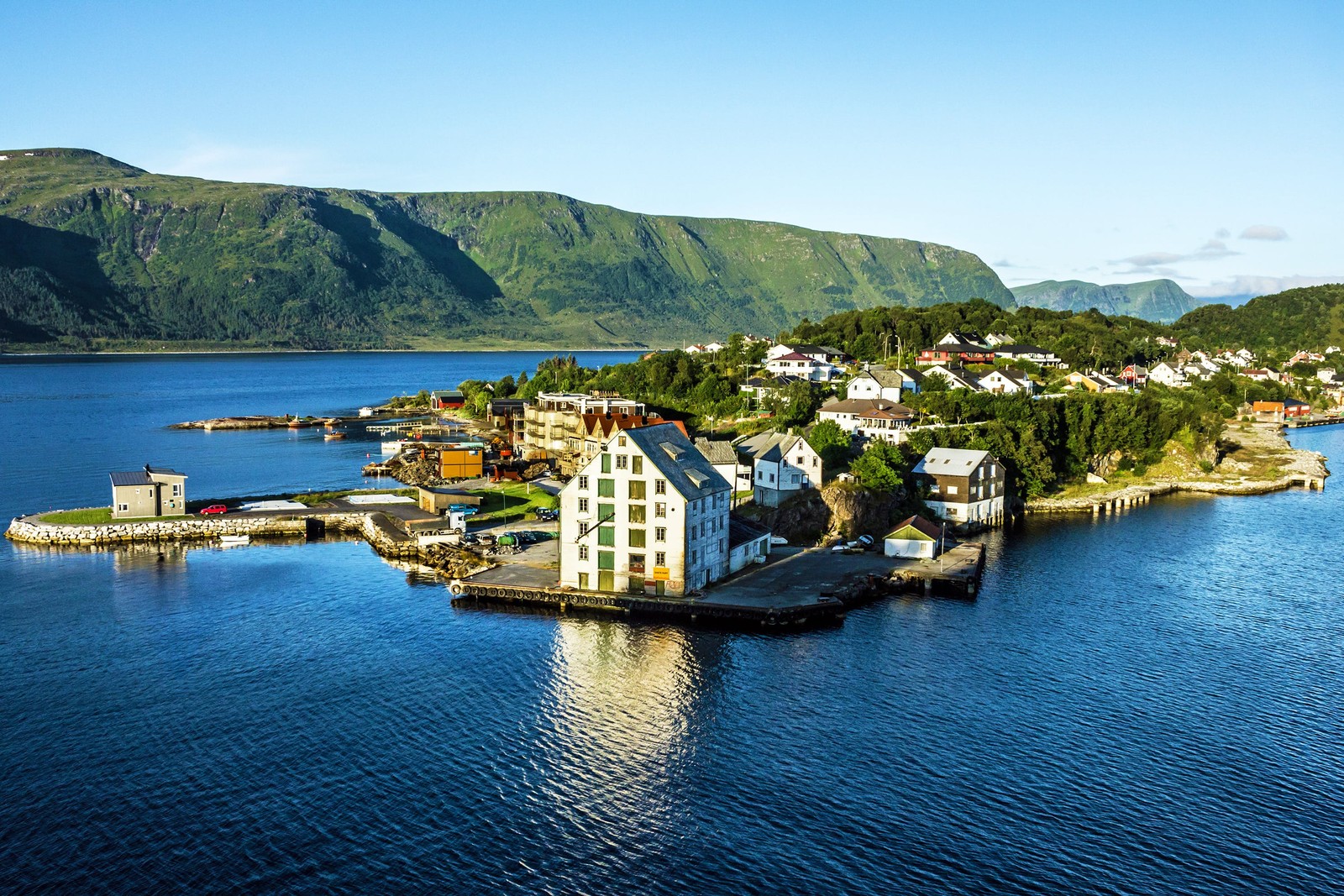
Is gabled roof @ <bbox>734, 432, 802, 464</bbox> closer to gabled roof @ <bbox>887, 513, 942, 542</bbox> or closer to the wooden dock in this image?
gabled roof @ <bbox>887, 513, 942, 542</bbox>

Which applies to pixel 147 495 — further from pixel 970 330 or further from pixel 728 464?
pixel 970 330

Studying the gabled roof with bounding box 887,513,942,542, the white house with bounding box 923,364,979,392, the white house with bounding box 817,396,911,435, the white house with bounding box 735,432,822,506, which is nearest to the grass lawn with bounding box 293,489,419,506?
the white house with bounding box 735,432,822,506

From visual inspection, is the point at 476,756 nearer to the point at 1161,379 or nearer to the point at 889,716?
the point at 889,716

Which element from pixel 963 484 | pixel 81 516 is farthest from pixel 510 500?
pixel 963 484

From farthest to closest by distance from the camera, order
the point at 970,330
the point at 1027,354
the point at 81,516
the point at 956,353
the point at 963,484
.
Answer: the point at 970,330 → the point at 1027,354 → the point at 956,353 → the point at 963,484 → the point at 81,516

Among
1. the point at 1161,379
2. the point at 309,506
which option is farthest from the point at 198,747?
the point at 1161,379

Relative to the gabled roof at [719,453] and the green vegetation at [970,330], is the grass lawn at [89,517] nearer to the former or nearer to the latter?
the gabled roof at [719,453]

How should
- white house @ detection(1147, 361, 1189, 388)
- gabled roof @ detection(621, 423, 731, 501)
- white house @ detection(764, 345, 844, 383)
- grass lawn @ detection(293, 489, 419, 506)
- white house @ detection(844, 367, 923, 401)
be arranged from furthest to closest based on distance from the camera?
white house @ detection(1147, 361, 1189, 388) → white house @ detection(764, 345, 844, 383) → white house @ detection(844, 367, 923, 401) → grass lawn @ detection(293, 489, 419, 506) → gabled roof @ detection(621, 423, 731, 501)
